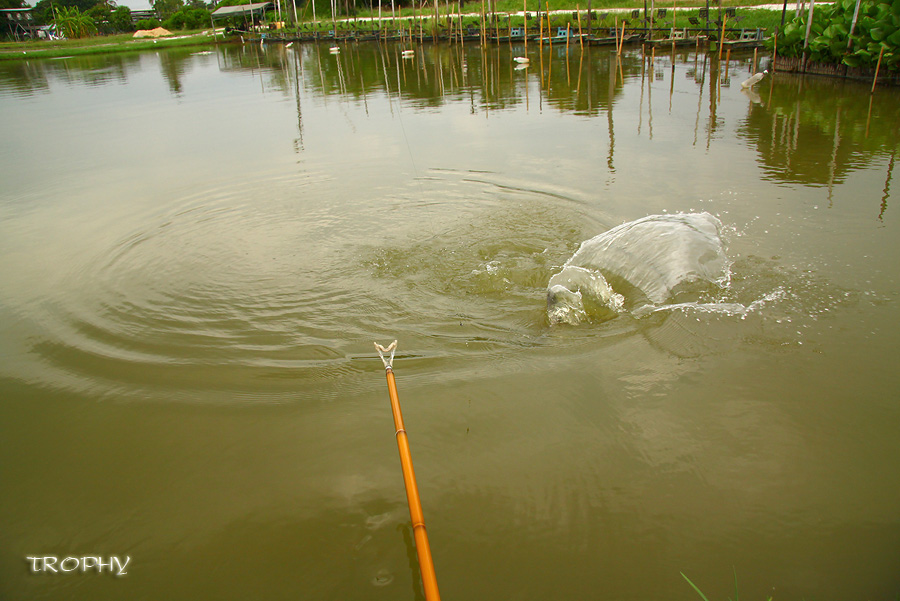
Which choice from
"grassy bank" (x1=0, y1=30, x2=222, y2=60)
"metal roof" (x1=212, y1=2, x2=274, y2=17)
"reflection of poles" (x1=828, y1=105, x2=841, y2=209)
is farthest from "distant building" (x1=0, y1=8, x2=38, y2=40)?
"reflection of poles" (x1=828, y1=105, x2=841, y2=209)

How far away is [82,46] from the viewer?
49719mm

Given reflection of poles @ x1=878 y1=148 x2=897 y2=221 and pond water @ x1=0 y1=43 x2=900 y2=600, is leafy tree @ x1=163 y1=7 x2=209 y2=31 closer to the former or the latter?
pond water @ x1=0 y1=43 x2=900 y2=600

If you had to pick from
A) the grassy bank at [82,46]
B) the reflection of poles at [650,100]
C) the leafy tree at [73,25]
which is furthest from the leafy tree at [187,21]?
the reflection of poles at [650,100]

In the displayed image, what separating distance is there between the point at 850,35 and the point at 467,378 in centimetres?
1550

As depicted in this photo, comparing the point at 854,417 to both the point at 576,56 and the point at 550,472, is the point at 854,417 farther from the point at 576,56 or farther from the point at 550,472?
the point at 576,56

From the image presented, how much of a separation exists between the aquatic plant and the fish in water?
36.6ft

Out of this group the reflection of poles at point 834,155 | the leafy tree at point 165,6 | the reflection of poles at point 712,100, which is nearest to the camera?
the reflection of poles at point 834,155

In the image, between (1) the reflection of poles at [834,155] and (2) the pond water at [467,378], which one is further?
(1) the reflection of poles at [834,155]

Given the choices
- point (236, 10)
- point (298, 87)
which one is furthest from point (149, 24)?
point (298, 87)

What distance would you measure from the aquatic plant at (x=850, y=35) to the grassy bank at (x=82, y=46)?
1830 inches

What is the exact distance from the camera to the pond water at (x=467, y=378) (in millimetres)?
2719

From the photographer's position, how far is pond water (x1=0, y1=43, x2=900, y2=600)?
8.92 ft

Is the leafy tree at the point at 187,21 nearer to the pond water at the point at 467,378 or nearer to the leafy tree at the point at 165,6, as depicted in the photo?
the leafy tree at the point at 165,6

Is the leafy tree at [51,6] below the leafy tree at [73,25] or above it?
above
